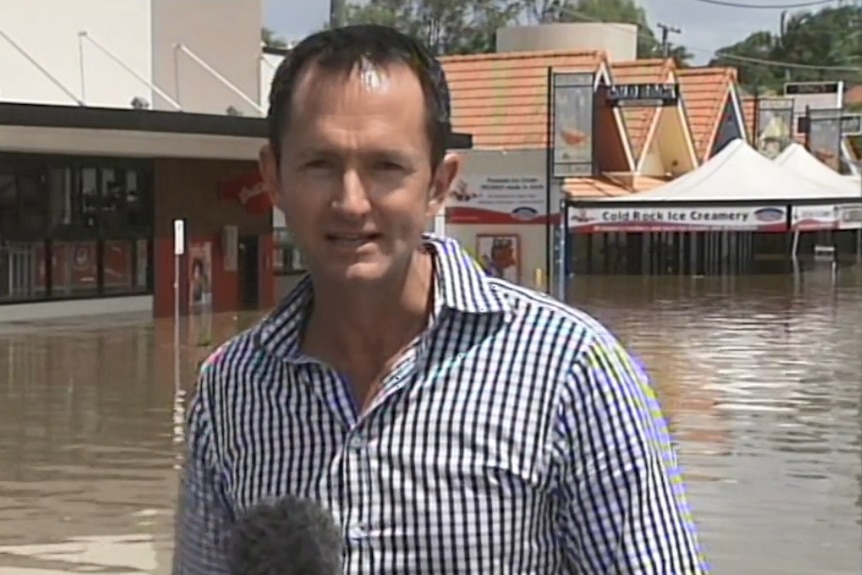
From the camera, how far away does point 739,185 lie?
138ft

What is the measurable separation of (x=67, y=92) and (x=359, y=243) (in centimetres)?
2566

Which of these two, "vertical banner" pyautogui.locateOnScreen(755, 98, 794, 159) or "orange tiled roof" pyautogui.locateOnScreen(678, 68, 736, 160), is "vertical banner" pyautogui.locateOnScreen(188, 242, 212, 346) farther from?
"vertical banner" pyautogui.locateOnScreen(755, 98, 794, 159)

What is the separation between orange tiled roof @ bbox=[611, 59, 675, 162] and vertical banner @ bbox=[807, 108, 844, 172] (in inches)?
384

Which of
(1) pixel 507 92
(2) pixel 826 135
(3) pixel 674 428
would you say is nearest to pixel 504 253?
(1) pixel 507 92

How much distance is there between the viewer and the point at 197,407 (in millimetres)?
2279

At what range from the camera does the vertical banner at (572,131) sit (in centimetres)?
3778

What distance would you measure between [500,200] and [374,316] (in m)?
36.8

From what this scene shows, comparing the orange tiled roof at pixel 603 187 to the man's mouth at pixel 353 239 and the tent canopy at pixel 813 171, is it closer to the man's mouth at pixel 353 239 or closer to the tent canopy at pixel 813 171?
the tent canopy at pixel 813 171

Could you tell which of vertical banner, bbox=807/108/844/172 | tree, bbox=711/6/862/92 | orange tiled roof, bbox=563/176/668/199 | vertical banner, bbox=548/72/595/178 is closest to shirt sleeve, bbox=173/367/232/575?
vertical banner, bbox=548/72/595/178

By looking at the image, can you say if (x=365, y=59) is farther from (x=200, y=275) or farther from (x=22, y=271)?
(x=200, y=275)

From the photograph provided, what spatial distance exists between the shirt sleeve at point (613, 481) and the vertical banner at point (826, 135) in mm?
54259

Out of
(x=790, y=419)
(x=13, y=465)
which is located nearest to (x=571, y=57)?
(x=790, y=419)

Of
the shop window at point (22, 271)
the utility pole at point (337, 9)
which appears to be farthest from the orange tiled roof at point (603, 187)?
the utility pole at point (337, 9)

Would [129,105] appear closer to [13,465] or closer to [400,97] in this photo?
[13,465]
